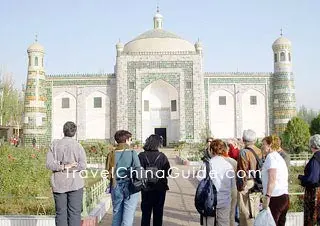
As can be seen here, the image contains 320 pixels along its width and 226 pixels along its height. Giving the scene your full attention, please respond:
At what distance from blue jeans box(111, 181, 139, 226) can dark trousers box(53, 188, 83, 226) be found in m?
0.49

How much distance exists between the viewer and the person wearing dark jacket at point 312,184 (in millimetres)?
4520

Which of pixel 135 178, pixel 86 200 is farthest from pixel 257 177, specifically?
pixel 86 200

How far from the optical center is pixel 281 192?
463cm

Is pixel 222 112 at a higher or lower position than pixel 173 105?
lower

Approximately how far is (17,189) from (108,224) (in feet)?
7.33

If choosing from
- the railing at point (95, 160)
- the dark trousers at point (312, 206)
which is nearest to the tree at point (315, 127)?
the railing at point (95, 160)

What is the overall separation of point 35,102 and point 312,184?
24776mm

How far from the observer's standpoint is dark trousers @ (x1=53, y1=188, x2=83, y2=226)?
4.69 meters

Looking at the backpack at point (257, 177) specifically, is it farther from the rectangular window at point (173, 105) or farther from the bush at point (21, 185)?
the rectangular window at point (173, 105)

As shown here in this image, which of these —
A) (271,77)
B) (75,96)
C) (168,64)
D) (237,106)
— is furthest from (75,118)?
(271,77)

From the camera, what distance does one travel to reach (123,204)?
5.09 m

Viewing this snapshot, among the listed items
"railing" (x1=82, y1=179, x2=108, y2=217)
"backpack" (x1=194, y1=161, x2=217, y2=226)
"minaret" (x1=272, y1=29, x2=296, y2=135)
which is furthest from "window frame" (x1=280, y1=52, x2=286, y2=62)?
"backpack" (x1=194, y1=161, x2=217, y2=226)

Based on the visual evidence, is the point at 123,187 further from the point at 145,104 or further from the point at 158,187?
the point at 145,104

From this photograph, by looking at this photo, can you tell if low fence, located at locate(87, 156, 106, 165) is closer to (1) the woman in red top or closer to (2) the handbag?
(1) the woman in red top
